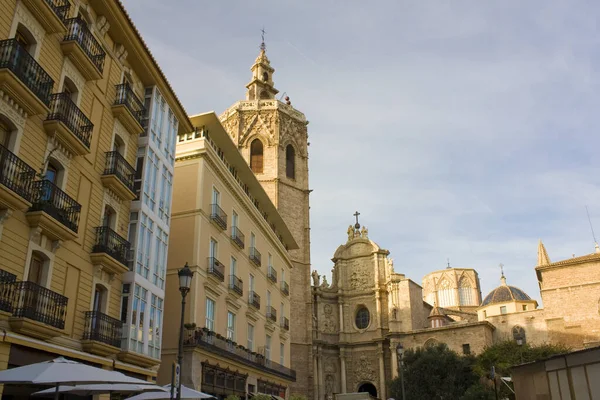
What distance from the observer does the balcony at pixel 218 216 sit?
2498 cm

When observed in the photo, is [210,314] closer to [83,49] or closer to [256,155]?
[83,49]

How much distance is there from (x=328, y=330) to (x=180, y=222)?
108 ft

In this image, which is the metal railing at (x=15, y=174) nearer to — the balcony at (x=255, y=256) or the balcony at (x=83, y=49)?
the balcony at (x=83, y=49)

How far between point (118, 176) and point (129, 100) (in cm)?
281

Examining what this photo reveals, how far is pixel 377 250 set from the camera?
5516 cm

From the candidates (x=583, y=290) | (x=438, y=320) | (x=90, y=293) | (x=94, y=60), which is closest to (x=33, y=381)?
(x=90, y=293)

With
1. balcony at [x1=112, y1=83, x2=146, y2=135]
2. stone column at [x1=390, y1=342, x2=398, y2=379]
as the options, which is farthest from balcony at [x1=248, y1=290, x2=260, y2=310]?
stone column at [x1=390, y1=342, x2=398, y2=379]

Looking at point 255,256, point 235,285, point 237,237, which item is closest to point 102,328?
point 235,285

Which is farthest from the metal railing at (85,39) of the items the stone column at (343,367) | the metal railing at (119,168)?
the stone column at (343,367)

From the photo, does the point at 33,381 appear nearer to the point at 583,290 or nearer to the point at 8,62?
the point at 8,62

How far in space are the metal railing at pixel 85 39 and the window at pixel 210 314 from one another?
10972 mm

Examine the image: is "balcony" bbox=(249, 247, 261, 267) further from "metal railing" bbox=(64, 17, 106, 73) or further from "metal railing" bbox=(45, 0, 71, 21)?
"metal railing" bbox=(45, 0, 71, 21)

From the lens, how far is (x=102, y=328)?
16219 millimetres

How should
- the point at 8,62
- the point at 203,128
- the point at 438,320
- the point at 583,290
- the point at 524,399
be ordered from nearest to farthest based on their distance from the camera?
1. the point at 8,62
2. the point at 524,399
3. the point at 203,128
4. the point at 583,290
5. the point at 438,320
